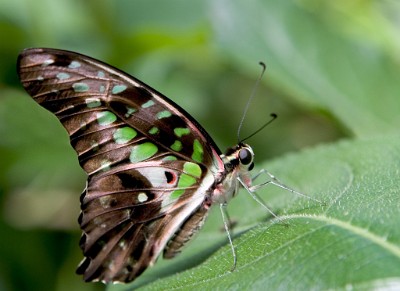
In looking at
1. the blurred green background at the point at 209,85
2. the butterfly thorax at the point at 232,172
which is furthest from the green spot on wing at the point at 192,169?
the blurred green background at the point at 209,85

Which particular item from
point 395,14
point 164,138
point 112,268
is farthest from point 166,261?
point 395,14

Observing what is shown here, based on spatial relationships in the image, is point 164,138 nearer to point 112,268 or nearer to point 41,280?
point 112,268

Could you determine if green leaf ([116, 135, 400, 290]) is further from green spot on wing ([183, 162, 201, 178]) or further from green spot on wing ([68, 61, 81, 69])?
green spot on wing ([68, 61, 81, 69])

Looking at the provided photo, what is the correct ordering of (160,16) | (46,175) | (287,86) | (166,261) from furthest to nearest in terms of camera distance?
(160,16) → (46,175) → (287,86) → (166,261)

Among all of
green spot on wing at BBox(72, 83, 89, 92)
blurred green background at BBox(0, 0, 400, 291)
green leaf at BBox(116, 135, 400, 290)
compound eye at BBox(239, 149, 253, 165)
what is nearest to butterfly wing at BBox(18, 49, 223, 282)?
green spot on wing at BBox(72, 83, 89, 92)

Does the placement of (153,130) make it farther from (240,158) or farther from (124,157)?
(240,158)
